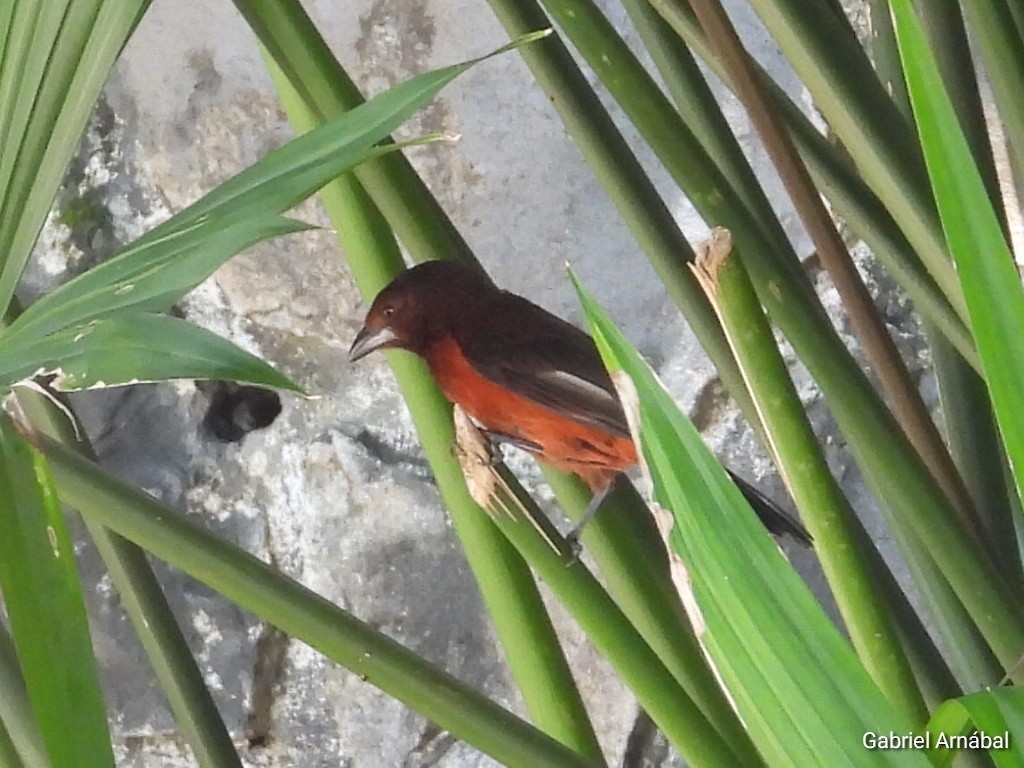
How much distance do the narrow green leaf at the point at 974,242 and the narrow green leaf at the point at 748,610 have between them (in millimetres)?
47

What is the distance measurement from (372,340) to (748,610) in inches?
21.4

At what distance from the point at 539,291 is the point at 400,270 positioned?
93 cm

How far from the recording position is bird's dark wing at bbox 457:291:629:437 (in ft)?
2.27

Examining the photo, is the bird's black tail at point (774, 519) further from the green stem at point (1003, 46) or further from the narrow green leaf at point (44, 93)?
the narrow green leaf at point (44, 93)

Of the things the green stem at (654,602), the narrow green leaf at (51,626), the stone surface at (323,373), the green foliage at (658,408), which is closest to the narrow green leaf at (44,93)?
the green foliage at (658,408)

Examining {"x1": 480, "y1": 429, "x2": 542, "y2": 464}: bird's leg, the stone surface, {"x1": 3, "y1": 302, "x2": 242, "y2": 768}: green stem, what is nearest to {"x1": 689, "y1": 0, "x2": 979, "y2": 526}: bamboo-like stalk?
{"x1": 480, "y1": 429, "x2": 542, "y2": 464}: bird's leg

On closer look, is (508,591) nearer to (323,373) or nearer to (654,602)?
(654,602)

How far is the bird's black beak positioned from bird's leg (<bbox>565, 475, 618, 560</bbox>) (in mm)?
216

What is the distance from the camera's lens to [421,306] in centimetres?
69

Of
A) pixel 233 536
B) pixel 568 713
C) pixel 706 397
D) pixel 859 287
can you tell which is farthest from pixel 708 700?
pixel 233 536

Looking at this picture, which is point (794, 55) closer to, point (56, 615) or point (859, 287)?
point (859, 287)

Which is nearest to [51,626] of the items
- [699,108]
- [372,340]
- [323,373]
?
[699,108]

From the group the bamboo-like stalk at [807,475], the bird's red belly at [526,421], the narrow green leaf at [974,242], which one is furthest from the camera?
the bird's red belly at [526,421]

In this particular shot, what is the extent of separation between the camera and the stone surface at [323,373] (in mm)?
1435
